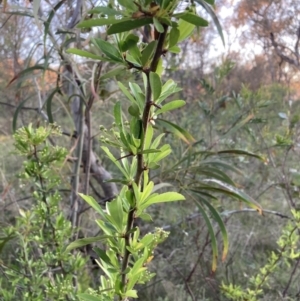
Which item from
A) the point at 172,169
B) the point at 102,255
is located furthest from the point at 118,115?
the point at 172,169

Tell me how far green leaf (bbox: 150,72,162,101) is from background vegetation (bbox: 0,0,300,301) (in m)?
0.09

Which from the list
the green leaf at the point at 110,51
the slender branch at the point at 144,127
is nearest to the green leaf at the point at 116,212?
the slender branch at the point at 144,127

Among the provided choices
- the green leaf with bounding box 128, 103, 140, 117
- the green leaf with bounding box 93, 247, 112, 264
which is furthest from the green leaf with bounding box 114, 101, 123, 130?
the green leaf with bounding box 93, 247, 112, 264

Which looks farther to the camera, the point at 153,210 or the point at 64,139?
the point at 64,139

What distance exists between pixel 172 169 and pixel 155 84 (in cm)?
52

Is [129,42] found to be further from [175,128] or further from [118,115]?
[175,128]

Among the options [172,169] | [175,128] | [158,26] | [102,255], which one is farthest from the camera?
[172,169]

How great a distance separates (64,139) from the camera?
267 cm

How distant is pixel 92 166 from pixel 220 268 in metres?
0.82

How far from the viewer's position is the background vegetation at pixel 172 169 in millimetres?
827

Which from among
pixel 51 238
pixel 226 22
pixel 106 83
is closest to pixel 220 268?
pixel 106 83

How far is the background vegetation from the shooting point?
0.83 meters

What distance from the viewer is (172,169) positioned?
85 cm

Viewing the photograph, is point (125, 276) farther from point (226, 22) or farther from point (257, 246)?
point (226, 22)
